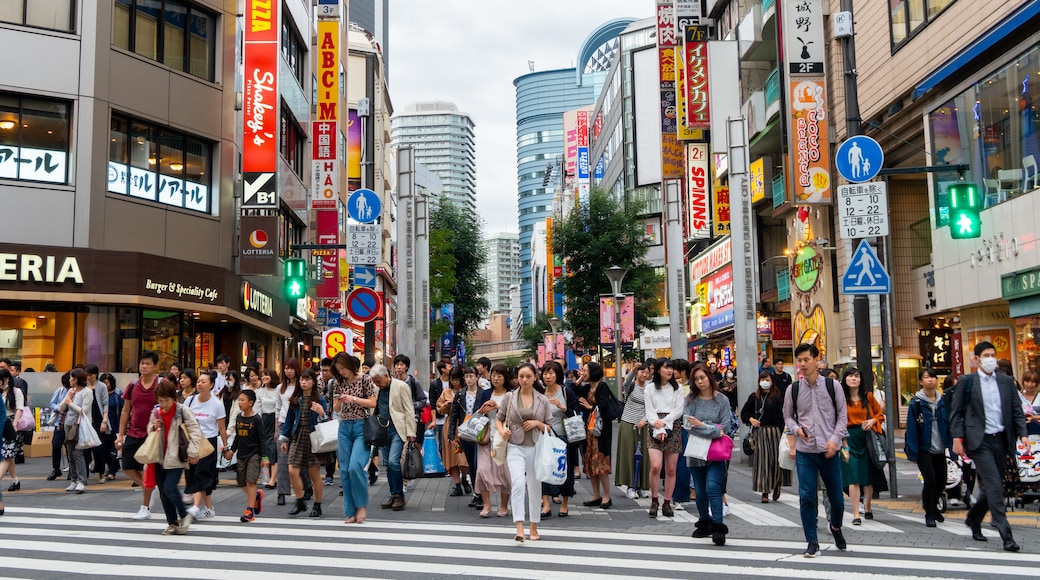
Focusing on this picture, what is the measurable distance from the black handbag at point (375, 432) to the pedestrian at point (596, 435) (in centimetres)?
253

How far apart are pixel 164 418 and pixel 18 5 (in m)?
15.4

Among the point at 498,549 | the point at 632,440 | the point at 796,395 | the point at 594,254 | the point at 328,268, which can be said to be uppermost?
the point at 594,254

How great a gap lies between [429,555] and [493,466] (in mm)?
2710

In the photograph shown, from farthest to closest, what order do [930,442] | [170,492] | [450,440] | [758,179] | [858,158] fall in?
1. [758,179]
2. [450,440]
3. [858,158]
4. [930,442]
5. [170,492]

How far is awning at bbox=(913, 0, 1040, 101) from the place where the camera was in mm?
18141

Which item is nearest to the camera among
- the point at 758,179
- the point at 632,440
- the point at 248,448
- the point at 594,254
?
the point at 248,448

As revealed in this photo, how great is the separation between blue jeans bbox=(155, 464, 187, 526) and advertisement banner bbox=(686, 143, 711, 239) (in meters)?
31.7

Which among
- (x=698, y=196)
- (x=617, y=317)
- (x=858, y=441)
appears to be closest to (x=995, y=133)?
(x=617, y=317)

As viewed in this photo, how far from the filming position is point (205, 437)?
11.1 meters

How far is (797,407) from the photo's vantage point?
907 cm

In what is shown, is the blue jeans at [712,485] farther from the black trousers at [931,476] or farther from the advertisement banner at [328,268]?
the advertisement banner at [328,268]

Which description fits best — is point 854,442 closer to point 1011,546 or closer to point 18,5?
point 1011,546

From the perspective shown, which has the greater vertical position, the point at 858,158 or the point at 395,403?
the point at 858,158

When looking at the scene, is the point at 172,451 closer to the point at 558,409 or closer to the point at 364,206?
the point at 558,409
